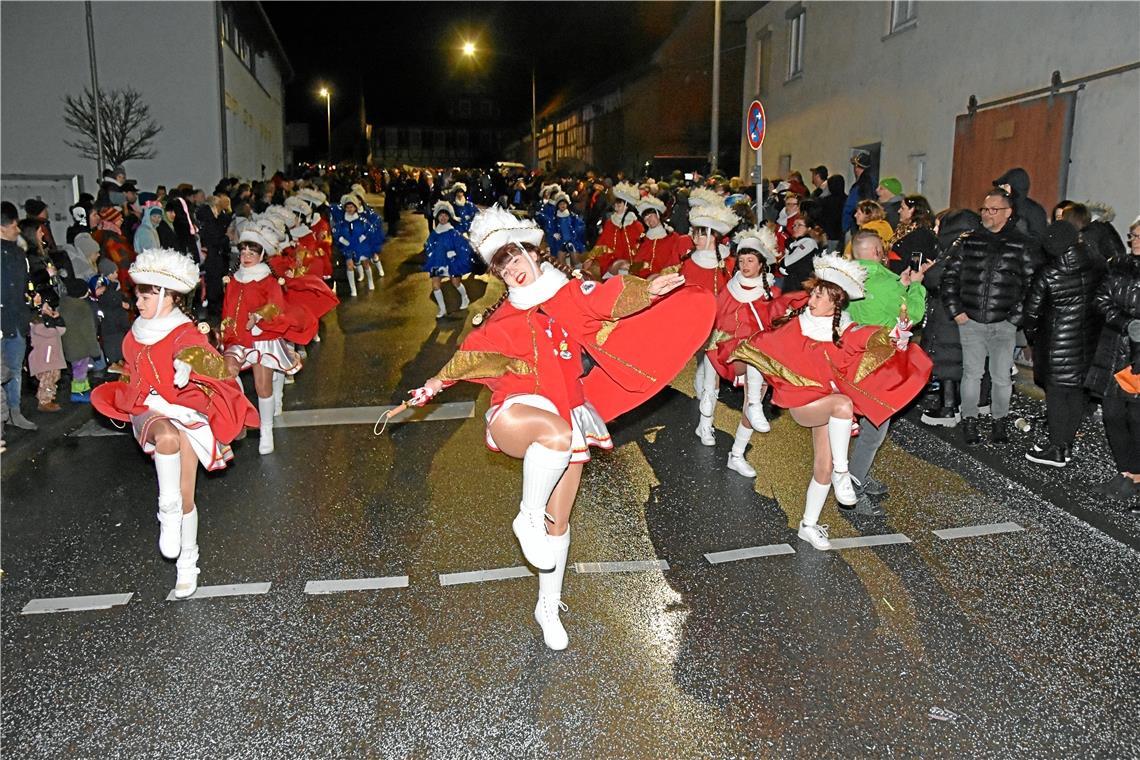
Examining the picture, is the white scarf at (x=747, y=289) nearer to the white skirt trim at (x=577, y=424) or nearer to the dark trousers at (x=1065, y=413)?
the dark trousers at (x=1065, y=413)

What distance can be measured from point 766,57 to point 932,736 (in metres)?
22.8

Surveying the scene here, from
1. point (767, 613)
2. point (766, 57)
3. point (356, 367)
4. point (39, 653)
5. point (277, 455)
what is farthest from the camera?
point (766, 57)

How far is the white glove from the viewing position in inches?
200

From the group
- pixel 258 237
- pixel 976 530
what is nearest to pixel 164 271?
pixel 258 237

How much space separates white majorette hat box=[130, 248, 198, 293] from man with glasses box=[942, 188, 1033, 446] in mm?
6100

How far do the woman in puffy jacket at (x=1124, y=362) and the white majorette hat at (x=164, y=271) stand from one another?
6171 mm

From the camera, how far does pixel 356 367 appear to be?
11.5 metres

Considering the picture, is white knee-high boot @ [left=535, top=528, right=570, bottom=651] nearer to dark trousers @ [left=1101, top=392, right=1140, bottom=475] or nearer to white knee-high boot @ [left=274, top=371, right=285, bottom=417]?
dark trousers @ [left=1101, top=392, right=1140, bottom=475]

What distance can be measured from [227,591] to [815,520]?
3.64m

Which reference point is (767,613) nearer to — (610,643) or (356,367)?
(610,643)

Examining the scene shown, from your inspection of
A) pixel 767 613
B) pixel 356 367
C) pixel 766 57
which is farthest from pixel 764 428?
pixel 766 57

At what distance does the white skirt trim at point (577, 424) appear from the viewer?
458cm

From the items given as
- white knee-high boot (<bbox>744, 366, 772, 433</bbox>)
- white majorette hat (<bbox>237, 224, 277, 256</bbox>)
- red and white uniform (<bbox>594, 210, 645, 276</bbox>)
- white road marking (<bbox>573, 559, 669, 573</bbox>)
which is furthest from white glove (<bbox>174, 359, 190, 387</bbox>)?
red and white uniform (<bbox>594, 210, 645, 276</bbox>)

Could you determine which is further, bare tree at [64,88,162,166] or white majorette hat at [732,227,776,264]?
bare tree at [64,88,162,166]
